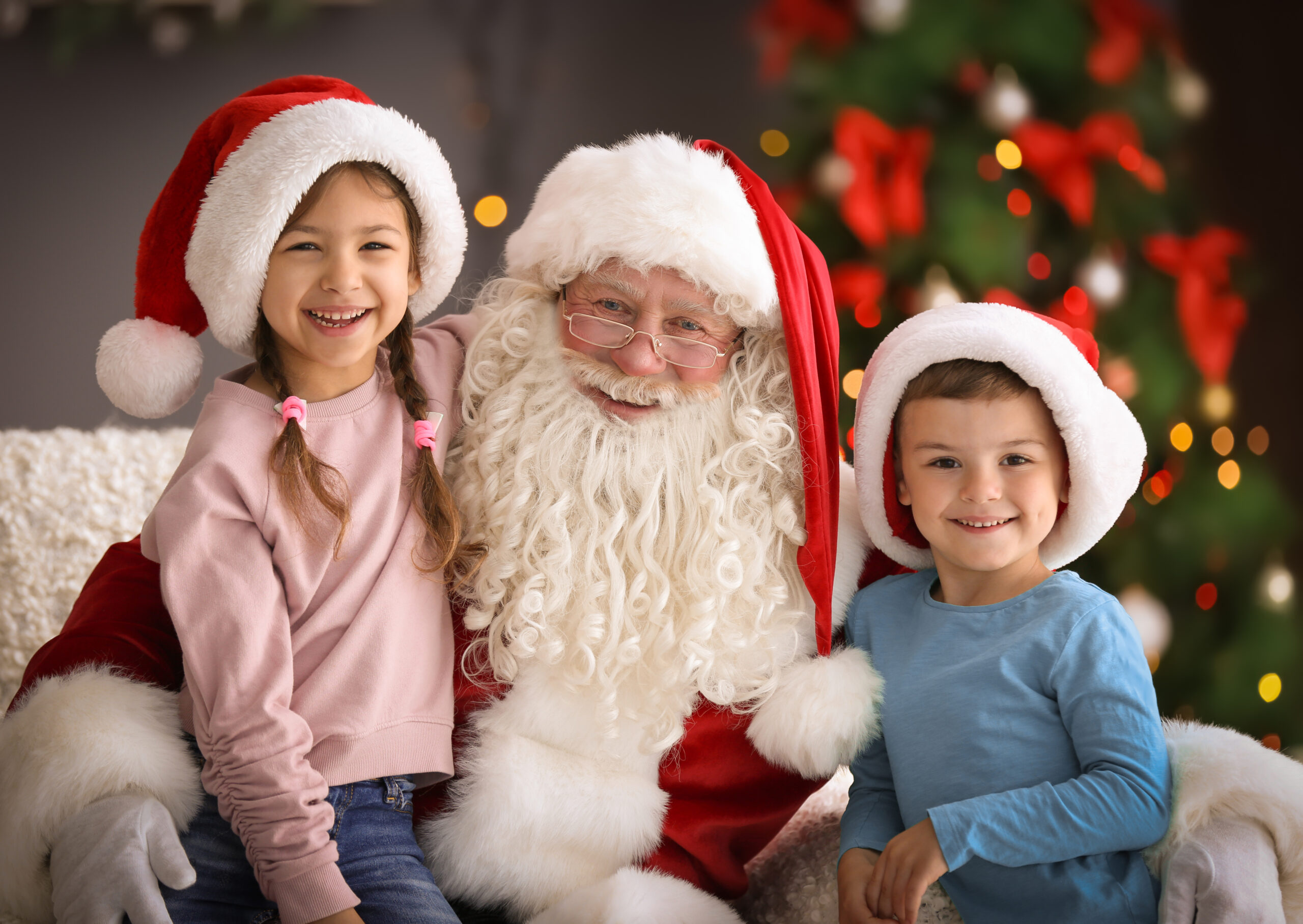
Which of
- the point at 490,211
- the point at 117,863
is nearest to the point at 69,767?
the point at 117,863

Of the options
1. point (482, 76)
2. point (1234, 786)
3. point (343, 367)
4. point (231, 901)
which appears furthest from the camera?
point (482, 76)

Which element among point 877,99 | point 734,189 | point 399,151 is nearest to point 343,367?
point 399,151

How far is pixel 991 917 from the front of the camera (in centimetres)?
143

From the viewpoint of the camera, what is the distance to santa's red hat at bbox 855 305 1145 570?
155 centimetres

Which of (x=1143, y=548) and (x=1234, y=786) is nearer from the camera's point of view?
(x=1234, y=786)

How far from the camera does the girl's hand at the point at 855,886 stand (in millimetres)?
1445

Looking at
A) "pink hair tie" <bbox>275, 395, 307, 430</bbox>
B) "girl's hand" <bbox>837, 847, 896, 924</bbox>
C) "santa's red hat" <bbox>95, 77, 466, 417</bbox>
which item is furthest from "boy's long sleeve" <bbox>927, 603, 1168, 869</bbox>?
"santa's red hat" <bbox>95, 77, 466, 417</bbox>

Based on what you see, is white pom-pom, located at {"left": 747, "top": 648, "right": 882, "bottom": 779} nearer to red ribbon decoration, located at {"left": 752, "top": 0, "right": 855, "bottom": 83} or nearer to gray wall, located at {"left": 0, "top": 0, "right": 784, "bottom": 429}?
red ribbon decoration, located at {"left": 752, "top": 0, "right": 855, "bottom": 83}

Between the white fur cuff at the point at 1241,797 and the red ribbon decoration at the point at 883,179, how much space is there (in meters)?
1.57

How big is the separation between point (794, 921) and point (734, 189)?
4.02 feet

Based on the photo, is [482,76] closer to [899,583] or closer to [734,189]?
[734,189]

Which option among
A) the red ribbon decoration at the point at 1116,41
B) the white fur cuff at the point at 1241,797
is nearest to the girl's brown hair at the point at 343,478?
the white fur cuff at the point at 1241,797

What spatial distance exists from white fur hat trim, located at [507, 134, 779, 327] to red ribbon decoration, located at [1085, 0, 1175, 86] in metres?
1.51

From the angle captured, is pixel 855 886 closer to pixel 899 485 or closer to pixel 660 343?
pixel 899 485
